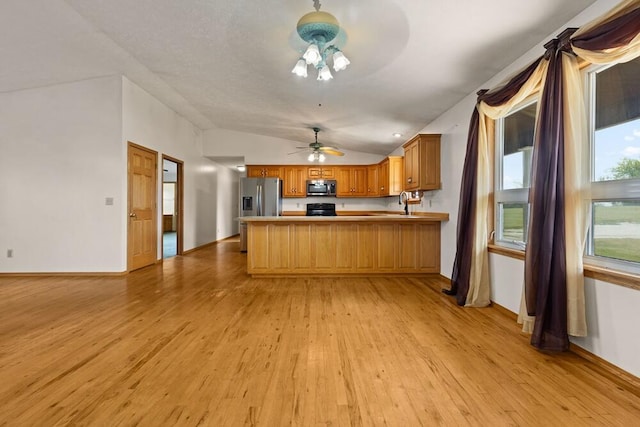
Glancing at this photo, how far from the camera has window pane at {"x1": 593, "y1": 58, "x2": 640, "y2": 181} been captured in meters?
1.90

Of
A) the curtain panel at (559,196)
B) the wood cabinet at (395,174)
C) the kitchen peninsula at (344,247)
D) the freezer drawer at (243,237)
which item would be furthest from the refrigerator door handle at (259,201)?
the curtain panel at (559,196)

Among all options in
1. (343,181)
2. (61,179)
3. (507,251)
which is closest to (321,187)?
(343,181)

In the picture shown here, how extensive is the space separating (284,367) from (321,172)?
6.01 metres

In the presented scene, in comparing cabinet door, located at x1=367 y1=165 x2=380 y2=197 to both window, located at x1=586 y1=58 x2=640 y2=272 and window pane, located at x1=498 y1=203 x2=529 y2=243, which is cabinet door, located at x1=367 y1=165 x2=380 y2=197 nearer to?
window pane, located at x1=498 y1=203 x2=529 y2=243

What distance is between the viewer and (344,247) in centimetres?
459

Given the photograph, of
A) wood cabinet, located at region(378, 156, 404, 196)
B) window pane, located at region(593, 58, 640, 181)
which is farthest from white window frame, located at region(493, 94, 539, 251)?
wood cabinet, located at region(378, 156, 404, 196)

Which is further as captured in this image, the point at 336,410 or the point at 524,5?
the point at 524,5

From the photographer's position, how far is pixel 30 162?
4.51 meters

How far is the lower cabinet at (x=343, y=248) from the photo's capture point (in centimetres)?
455

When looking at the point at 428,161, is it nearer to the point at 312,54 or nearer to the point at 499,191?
the point at 499,191

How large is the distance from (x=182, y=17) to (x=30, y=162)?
11.8 feet

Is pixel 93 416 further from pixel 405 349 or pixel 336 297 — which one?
pixel 336 297

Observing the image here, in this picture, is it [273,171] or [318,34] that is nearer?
[318,34]

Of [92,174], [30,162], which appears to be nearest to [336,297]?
[92,174]
